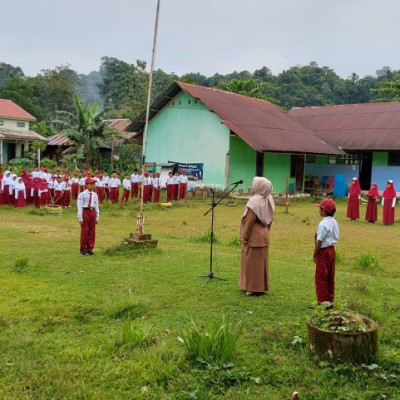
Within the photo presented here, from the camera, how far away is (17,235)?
11.0 meters

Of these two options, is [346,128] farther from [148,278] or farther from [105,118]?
[148,278]

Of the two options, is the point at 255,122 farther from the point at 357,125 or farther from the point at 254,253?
the point at 254,253

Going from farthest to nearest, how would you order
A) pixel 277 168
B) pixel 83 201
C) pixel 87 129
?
pixel 87 129, pixel 277 168, pixel 83 201

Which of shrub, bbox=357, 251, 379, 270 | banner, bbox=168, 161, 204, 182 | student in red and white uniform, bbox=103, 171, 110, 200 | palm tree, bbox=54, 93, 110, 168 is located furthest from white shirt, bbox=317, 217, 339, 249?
palm tree, bbox=54, 93, 110, 168

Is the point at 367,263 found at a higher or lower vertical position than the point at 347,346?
higher

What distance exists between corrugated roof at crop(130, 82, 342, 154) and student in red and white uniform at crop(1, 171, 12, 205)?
31.5 ft

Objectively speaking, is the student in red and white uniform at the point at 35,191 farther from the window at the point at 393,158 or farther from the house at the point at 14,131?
the house at the point at 14,131

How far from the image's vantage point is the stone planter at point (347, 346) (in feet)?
14.0

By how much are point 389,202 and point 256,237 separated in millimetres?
10453

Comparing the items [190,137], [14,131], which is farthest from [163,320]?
[14,131]

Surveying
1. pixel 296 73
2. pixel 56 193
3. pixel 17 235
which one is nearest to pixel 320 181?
pixel 56 193

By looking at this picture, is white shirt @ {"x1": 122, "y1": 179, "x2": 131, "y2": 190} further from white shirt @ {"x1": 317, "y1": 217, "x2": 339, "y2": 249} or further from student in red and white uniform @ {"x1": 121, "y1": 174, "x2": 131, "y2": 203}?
white shirt @ {"x1": 317, "y1": 217, "x2": 339, "y2": 249}

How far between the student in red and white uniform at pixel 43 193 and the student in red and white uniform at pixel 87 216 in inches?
328

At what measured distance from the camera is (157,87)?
46812 mm
